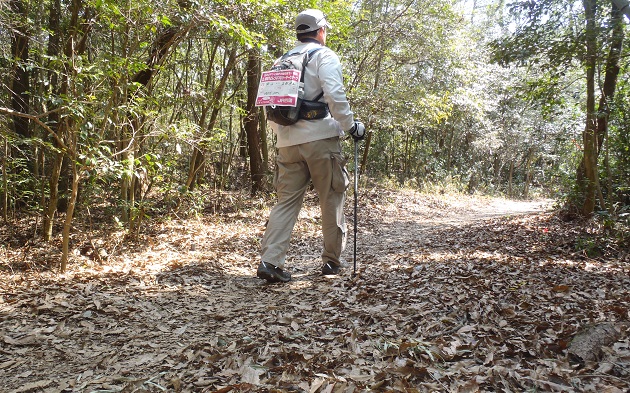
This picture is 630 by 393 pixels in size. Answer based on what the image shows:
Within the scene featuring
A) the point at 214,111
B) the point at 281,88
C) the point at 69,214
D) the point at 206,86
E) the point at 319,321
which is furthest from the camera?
the point at 206,86

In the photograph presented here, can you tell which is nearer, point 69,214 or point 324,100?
point 324,100

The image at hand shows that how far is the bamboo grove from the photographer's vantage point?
455 cm

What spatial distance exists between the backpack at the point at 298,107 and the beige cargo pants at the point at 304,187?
26cm

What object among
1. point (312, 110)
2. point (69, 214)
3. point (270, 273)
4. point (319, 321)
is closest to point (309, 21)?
point (312, 110)

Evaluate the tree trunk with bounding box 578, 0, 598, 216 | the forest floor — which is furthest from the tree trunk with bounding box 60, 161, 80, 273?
the tree trunk with bounding box 578, 0, 598, 216

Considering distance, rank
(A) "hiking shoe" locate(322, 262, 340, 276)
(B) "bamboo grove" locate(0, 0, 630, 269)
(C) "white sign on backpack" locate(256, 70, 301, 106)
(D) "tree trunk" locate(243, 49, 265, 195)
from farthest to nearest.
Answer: (D) "tree trunk" locate(243, 49, 265, 195), (B) "bamboo grove" locate(0, 0, 630, 269), (A) "hiking shoe" locate(322, 262, 340, 276), (C) "white sign on backpack" locate(256, 70, 301, 106)

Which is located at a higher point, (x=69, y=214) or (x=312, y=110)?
(x=312, y=110)

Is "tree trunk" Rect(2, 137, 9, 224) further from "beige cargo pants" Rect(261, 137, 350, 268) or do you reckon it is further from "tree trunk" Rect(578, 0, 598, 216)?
"tree trunk" Rect(578, 0, 598, 216)

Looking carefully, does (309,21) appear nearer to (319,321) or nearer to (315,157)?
(315,157)

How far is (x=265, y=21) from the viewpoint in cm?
693

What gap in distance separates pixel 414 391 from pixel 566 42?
523 centimetres

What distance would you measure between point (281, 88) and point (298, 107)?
23 centimetres

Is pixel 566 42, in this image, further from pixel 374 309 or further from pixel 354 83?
pixel 354 83

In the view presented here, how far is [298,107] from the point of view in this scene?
382cm
